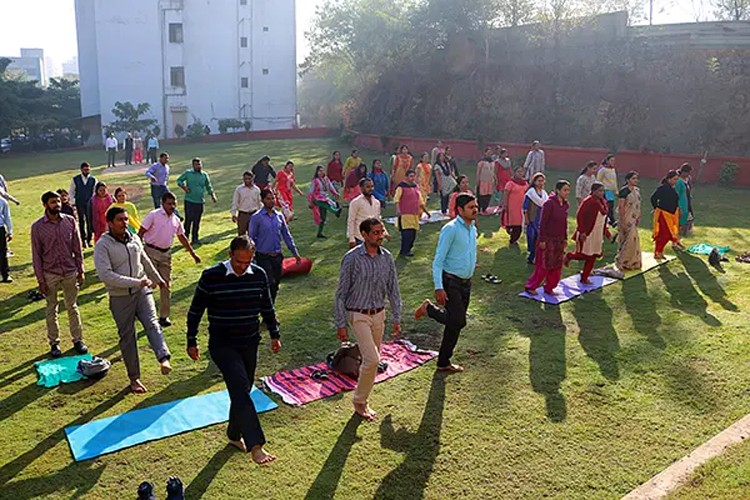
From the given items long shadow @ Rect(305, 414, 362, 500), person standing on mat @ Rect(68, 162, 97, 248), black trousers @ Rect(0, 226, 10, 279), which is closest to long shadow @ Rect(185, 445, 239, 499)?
long shadow @ Rect(305, 414, 362, 500)

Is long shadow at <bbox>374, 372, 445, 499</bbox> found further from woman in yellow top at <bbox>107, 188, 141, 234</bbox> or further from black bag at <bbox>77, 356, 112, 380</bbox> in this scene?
woman in yellow top at <bbox>107, 188, 141, 234</bbox>

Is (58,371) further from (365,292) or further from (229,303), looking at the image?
(365,292)

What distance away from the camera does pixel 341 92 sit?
201ft

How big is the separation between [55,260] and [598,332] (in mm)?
6205

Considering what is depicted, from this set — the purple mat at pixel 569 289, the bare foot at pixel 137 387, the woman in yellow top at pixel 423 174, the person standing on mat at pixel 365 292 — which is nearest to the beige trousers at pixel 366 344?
the person standing on mat at pixel 365 292

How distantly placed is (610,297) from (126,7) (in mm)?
46001

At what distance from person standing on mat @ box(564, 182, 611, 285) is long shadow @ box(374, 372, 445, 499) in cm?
427

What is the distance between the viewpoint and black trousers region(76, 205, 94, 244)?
1265cm

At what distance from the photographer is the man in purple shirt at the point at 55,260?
6980 millimetres

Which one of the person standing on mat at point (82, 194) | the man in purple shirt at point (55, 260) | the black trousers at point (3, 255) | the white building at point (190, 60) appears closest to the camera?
the man in purple shirt at point (55, 260)

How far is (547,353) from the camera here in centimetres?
746

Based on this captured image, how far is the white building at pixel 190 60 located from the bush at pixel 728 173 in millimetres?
36779

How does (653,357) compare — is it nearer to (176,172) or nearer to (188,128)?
(176,172)

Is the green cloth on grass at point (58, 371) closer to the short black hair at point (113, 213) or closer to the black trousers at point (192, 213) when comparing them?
the short black hair at point (113, 213)
